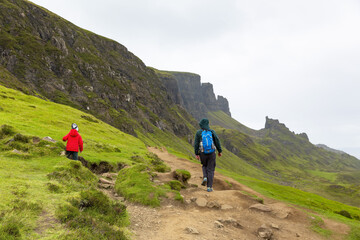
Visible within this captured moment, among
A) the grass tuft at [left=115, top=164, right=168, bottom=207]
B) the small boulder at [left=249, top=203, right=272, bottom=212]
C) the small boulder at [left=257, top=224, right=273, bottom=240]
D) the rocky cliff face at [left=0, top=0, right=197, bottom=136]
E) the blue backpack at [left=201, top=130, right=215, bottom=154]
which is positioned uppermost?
the rocky cliff face at [left=0, top=0, right=197, bottom=136]

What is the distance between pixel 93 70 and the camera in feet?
530

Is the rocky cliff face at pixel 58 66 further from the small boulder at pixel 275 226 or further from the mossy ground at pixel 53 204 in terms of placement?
the small boulder at pixel 275 226

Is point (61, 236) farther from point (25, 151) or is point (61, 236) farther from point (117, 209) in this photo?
point (25, 151)

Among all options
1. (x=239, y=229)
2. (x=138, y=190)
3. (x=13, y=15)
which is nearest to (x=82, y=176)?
(x=138, y=190)

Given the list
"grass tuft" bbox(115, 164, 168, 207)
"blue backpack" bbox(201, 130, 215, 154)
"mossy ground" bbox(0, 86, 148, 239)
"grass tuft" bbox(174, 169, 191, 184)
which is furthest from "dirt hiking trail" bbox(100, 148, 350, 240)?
"blue backpack" bbox(201, 130, 215, 154)

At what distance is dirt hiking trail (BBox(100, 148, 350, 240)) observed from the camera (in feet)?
27.8

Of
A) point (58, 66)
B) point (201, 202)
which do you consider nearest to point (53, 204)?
point (201, 202)

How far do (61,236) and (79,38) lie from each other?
216269 millimetres

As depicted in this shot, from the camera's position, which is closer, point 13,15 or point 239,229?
point 239,229

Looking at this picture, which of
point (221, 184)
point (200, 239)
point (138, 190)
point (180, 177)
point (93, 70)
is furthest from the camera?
point (93, 70)

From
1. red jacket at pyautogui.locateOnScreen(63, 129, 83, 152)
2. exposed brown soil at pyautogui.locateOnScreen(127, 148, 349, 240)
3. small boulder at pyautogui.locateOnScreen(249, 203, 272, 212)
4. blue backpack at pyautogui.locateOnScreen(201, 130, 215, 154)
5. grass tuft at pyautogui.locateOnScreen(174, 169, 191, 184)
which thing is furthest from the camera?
grass tuft at pyautogui.locateOnScreen(174, 169, 191, 184)

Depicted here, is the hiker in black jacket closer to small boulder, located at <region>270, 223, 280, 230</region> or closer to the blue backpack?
the blue backpack

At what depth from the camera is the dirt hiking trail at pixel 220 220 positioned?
848 cm

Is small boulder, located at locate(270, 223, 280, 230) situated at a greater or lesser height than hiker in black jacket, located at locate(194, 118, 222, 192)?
lesser
